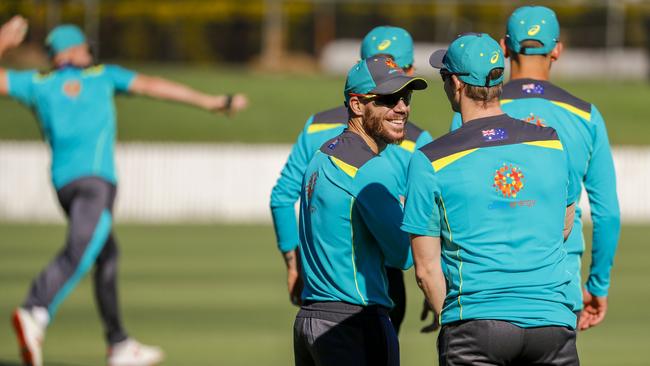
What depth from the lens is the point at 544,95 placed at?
6.02 metres

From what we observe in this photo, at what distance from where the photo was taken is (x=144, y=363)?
8844 millimetres

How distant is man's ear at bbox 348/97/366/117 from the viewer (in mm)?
5164

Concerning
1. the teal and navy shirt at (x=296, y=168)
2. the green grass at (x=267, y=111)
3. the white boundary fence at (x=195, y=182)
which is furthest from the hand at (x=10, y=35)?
the green grass at (x=267, y=111)

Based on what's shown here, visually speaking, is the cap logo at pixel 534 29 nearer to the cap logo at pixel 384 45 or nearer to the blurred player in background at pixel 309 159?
the blurred player in background at pixel 309 159

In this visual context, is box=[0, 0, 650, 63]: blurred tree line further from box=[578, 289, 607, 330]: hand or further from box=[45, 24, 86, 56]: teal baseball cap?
box=[578, 289, 607, 330]: hand

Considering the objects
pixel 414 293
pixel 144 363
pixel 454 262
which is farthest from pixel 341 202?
pixel 414 293

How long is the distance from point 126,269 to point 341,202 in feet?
32.0

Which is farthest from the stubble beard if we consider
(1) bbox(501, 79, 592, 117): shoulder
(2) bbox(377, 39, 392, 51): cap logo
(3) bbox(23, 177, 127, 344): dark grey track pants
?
(3) bbox(23, 177, 127, 344): dark grey track pants

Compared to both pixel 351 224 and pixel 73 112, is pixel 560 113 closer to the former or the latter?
pixel 351 224

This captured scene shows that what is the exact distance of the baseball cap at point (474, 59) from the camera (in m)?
4.73

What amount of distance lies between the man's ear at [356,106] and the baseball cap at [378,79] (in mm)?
28

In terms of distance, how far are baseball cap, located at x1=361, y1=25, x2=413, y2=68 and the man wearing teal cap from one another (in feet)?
6.22

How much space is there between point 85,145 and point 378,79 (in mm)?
4250

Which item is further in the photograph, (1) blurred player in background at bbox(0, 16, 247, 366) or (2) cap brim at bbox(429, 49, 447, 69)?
(1) blurred player in background at bbox(0, 16, 247, 366)
